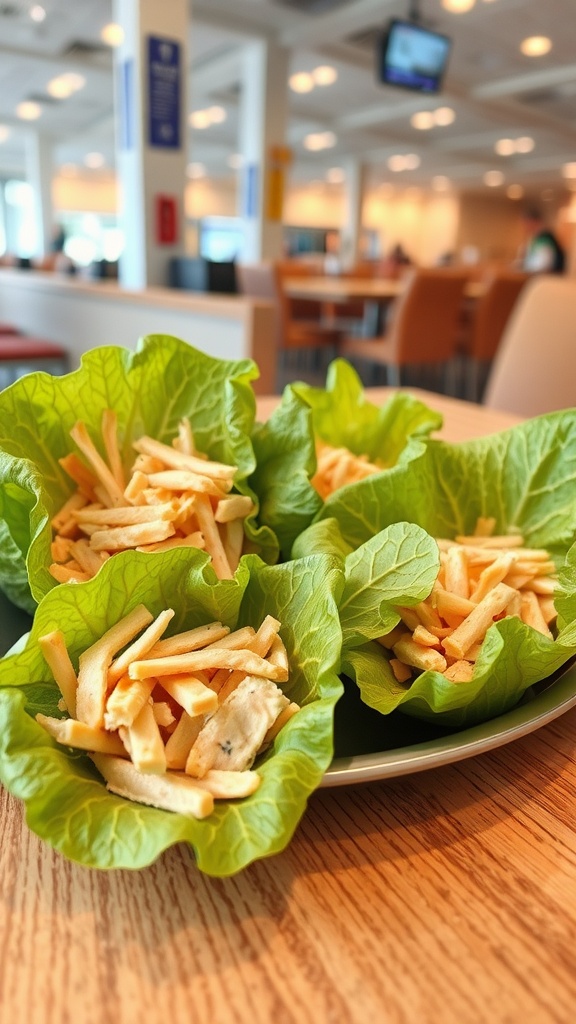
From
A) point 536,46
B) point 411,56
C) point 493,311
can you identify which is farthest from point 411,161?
point 493,311

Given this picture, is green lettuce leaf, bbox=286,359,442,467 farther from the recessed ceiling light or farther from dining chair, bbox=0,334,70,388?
the recessed ceiling light

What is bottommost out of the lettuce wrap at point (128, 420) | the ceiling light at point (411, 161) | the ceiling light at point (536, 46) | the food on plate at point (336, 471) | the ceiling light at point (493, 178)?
the food on plate at point (336, 471)

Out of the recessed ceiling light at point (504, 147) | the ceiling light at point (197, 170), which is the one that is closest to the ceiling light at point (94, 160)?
the ceiling light at point (197, 170)

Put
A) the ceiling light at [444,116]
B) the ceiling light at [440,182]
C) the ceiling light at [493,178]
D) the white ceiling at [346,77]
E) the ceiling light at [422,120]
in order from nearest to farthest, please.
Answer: the white ceiling at [346,77] → the ceiling light at [444,116] → the ceiling light at [422,120] → the ceiling light at [493,178] → the ceiling light at [440,182]

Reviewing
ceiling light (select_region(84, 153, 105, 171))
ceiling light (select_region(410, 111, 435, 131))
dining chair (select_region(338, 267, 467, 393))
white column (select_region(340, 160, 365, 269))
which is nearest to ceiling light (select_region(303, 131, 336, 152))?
white column (select_region(340, 160, 365, 269))

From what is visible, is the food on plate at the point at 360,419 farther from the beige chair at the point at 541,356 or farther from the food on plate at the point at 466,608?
the beige chair at the point at 541,356

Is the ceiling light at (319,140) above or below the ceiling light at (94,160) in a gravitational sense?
above

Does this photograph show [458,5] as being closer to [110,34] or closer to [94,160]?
[110,34]
